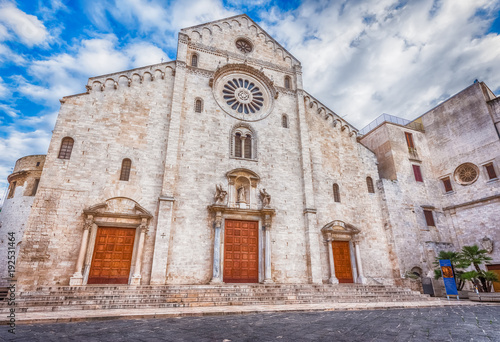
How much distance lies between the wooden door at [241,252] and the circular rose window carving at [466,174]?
1550 centimetres

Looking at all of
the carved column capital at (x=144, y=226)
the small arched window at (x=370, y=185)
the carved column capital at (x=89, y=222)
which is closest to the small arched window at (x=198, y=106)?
the carved column capital at (x=144, y=226)

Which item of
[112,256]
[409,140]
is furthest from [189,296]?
[409,140]

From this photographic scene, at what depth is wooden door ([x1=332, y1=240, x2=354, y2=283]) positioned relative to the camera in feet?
51.5

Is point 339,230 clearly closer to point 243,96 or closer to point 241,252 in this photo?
point 241,252

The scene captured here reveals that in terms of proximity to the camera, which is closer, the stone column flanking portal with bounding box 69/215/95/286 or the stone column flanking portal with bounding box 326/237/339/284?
the stone column flanking portal with bounding box 69/215/95/286

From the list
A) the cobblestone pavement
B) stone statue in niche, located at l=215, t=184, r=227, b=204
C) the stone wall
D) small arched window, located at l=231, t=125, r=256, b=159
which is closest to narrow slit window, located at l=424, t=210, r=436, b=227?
small arched window, located at l=231, t=125, r=256, b=159

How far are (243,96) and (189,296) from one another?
42.1 feet

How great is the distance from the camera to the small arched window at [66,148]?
43.4 ft

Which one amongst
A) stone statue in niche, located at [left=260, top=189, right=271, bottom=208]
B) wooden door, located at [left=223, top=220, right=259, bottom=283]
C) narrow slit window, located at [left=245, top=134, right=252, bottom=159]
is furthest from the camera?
narrow slit window, located at [left=245, top=134, right=252, bottom=159]

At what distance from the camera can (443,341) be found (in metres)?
4.62

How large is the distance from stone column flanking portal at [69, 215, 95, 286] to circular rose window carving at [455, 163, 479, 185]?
77.0ft

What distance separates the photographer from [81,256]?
38.4ft

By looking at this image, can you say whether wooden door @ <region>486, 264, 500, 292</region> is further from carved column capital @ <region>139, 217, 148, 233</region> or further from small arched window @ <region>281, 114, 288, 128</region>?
carved column capital @ <region>139, 217, 148, 233</region>

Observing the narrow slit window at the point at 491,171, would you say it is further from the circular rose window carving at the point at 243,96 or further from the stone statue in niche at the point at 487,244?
the circular rose window carving at the point at 243,96
